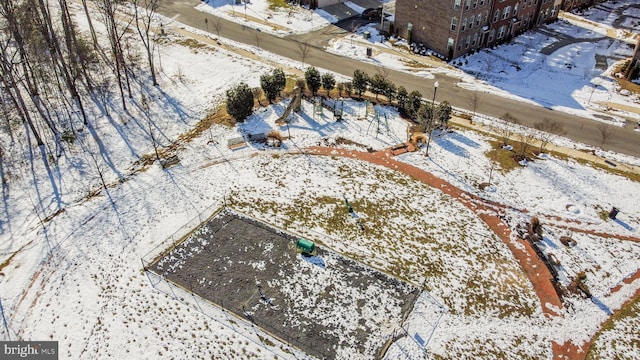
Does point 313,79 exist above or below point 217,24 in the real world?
below

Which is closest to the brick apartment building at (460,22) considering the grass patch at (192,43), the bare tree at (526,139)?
the bare tree at (526,139)

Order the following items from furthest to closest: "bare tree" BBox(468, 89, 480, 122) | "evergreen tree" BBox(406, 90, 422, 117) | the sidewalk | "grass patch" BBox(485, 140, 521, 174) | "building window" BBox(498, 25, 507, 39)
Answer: "building window" BBox(498, 25, 507, 39), "bare tree" BBox(468, 89, 480, 122), "evergreen tree" BBox(406, 90, 422, 117), the sidewalk, "grass patch" BBox(485, 140, 521, 174)

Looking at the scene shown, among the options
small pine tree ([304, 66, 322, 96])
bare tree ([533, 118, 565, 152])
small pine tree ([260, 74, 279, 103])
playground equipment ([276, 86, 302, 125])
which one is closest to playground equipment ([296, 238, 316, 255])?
playground equipment ([276, 86, 302, 125])

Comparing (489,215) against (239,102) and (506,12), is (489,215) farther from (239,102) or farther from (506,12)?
(506,12)

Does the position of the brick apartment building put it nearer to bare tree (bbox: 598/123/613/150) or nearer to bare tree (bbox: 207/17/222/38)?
bare tree (bbox: 598/123/613/150)

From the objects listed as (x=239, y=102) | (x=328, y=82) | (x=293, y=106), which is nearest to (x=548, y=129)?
(x=328, y=82)

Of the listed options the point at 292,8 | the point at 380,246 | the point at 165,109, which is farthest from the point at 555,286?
the point at 292,8

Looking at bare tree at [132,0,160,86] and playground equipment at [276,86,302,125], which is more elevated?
bare tree at [132,0,160,86]
